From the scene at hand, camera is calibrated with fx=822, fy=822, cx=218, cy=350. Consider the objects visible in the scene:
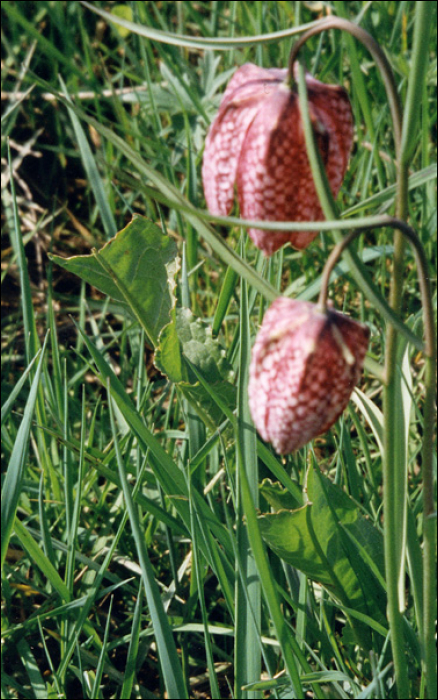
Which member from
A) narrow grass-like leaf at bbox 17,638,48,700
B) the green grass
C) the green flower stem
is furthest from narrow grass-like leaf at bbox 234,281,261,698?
narrow grass-like leaf at bbox 17,638,48,700

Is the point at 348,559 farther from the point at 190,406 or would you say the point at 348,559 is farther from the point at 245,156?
the point at 245,156

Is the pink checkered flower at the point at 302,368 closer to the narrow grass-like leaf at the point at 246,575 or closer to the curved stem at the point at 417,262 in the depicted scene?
the curved stem at the point at 417,262

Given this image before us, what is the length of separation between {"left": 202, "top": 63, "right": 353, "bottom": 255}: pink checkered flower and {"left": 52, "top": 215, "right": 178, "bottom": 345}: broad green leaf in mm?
351

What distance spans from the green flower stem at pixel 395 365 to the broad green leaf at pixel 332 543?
6.1 inches

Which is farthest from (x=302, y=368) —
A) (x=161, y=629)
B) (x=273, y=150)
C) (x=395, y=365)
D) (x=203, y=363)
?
(x=203, y=363)

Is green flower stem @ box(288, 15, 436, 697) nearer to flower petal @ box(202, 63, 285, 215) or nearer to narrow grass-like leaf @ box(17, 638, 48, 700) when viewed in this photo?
flower petal @ box(202, 63, 285, 215)

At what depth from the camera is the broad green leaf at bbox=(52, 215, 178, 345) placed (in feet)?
3.43

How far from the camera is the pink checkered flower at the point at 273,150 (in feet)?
2.18

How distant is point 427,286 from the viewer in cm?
63

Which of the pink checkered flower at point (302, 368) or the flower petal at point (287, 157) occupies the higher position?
the flower petal at point (287, 157)

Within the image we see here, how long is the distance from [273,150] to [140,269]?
44 cm

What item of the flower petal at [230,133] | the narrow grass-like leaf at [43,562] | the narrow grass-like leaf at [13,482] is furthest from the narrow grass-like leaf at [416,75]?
the narrow grass-like leaf at [43,562]

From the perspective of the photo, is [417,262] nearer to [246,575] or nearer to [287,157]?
[287,157]

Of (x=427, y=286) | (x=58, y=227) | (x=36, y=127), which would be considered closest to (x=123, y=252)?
(x=427, y=286)
